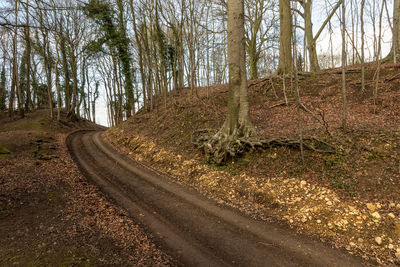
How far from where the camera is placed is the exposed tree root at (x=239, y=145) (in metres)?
7.03

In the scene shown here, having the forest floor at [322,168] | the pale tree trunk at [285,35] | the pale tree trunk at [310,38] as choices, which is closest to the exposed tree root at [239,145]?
the forest floor at [322,168]

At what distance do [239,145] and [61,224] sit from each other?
6.50 meters

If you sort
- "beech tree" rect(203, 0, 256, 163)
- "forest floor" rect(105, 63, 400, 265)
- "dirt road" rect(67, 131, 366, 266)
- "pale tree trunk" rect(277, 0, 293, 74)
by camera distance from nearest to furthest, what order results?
"dirt road" rect(67, 131, 366, 266) < "forest floor" rect(105, 63, 400, 265) < "beech tree" rect(203, 0, 256, 163) < "pale tree trunk" rect(277, 0, 293, 74)

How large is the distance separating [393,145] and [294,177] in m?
3.20

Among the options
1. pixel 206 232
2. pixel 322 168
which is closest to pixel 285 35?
pixel 322 168

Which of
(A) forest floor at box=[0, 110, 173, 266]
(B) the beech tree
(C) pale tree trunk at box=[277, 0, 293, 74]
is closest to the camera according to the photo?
(A) forest floor at box=[0, 110, 173, 266]

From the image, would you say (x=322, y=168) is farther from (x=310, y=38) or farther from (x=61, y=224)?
(x=310, y=38)

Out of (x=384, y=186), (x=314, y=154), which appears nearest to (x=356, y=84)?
(x=314, y=154)

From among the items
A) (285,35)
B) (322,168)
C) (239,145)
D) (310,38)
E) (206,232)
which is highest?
(310,38)

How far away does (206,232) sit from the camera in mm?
4938

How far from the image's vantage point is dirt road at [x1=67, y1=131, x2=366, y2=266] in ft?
13.0

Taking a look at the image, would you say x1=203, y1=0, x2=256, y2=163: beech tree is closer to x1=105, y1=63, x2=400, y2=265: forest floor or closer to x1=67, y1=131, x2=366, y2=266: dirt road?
x1=105, y1=63, x2=400, y2=265: forest floor

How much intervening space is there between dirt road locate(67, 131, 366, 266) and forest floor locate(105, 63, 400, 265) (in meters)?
0.51

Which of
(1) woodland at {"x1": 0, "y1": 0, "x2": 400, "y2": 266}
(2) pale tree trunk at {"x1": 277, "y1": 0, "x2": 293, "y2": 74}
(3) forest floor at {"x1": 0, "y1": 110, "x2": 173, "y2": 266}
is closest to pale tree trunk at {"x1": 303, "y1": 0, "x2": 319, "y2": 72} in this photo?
(1) woodland at {"x1": 0, "y1": 0, "x2": 400, "y2": 266}
